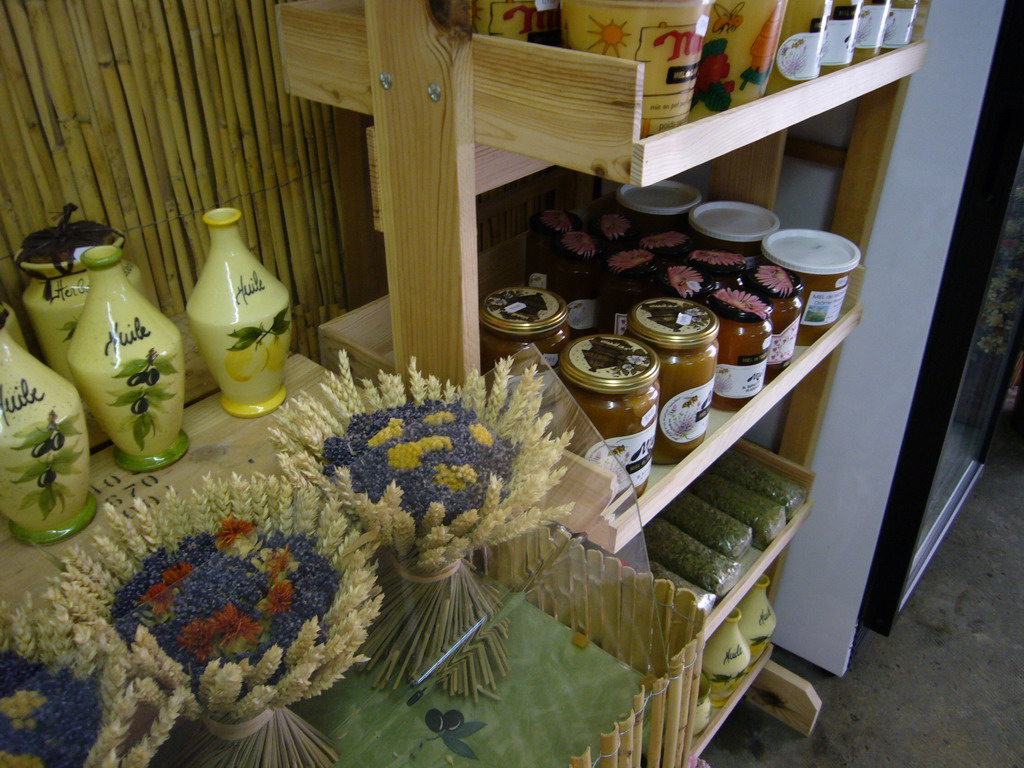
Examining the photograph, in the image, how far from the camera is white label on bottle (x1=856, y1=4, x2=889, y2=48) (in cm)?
97

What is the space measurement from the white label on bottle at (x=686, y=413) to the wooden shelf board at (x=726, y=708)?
2.32 feet

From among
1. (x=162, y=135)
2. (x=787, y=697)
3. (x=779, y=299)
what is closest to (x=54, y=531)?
(x=162, y=135)

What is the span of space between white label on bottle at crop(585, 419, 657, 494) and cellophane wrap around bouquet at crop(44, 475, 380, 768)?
27cm

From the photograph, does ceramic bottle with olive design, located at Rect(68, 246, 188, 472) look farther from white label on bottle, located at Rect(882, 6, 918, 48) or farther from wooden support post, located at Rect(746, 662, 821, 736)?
wooden support post, located at Rect(746, 662, 821, 736)

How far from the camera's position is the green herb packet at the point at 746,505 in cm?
146

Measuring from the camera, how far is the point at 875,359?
60.5 inches

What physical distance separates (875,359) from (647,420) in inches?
33.6

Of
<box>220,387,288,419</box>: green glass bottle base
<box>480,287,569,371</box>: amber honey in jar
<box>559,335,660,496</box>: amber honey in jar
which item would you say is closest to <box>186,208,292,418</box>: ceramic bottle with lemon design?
<box>220,387,288,419</box>: green glass bottle base

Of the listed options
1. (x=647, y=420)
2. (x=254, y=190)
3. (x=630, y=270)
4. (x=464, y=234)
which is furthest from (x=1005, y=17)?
(x=254, y=190)

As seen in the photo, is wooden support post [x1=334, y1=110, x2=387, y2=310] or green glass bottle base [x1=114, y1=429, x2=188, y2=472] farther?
wooden support post [x1=334, y1=110, x2=387, y2=310]

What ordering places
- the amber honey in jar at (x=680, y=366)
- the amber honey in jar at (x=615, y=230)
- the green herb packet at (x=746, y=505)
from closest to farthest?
the amber honey in jar at (x=680, y=366)
the amber honey in jar at (x=615, y=230)
the green herb packet at (x=746, y=505)

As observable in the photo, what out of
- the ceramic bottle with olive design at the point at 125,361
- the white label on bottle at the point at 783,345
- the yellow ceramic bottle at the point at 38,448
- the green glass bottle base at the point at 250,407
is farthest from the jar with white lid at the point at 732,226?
the yellow ceramic bottle at the point at 38,448

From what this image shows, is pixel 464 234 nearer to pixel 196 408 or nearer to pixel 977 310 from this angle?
pixel 196 408

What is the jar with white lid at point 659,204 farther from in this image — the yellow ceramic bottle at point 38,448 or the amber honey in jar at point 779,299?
the yellow ceramic bottle at point 38,448
